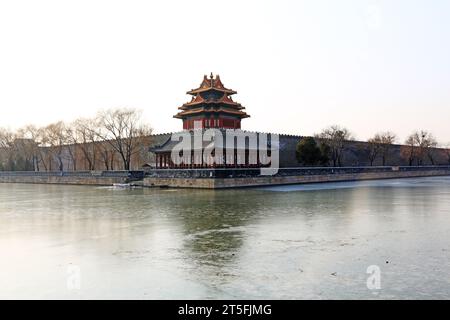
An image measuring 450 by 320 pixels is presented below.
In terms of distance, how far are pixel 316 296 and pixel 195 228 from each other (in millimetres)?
6452

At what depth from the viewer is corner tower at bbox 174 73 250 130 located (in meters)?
43.5

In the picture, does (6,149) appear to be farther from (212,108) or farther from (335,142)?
(335,142)

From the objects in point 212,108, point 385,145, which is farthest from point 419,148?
point 212,108

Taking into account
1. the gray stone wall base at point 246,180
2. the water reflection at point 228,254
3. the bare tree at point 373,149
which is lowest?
the water reflection at point 228,254

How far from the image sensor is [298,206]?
17328mm

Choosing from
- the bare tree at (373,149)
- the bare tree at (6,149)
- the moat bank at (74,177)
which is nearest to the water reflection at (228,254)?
the moat bank at (74,177)

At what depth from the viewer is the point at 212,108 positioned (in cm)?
4362

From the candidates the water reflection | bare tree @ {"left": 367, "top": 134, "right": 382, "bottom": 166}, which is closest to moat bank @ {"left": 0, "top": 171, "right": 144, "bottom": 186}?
the water reflection

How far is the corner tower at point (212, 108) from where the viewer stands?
43.5 meters

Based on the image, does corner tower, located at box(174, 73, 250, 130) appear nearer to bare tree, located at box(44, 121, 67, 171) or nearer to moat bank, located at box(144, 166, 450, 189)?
moat bank, located at box(144, 166, 450, 189)

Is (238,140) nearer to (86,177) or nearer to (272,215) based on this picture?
(86,177)

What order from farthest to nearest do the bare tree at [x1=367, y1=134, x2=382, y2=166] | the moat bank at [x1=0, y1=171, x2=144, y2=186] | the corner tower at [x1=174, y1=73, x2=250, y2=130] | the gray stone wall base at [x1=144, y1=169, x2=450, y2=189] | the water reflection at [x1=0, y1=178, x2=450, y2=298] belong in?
the bare tree at [x1=367, y1=134, x2=382, y2=166], the corner tower at [x1=174, y1=73, x2=250, y2=130], the moat bank at [x1=0, y1=171, x2=144, y2=186], the gray stone wall base at [x1=144, y1=169, x2=450, y2=189], the water reflection at [x1=0, y1=178, x2=450, y2=298]

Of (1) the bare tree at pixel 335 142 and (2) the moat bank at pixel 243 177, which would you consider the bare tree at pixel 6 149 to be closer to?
(2) the moat bank at pixel 243 177
